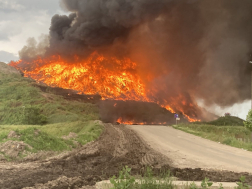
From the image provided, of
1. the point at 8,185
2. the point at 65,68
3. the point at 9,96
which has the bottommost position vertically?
the point at 8,185

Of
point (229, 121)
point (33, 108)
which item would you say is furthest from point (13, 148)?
point (229, 121)

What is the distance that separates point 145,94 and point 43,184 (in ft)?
213

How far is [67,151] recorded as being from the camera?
51.2ft

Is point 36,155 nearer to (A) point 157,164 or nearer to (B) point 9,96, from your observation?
(A) point 157,164

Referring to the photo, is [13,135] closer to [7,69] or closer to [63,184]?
[63,184]

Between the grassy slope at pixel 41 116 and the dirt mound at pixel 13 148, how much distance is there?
1.68ft

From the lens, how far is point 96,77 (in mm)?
74188

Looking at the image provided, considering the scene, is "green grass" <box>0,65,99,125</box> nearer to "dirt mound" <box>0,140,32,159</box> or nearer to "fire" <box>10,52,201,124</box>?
"fire" <box>10,52,201,124</box>

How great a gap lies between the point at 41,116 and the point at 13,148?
27.6 meters

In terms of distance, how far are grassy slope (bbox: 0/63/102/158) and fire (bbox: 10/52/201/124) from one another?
Result: 1142 centimetres

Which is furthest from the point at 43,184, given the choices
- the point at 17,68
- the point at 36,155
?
the point at 17,68

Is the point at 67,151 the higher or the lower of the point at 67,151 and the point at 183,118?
the lower

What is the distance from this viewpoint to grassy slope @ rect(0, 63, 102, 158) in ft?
51.4

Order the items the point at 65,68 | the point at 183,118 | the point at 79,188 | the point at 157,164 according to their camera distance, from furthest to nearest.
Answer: the point at 65,68 < the point at 183,118 < the point at 157,164 < the point at 79,188
